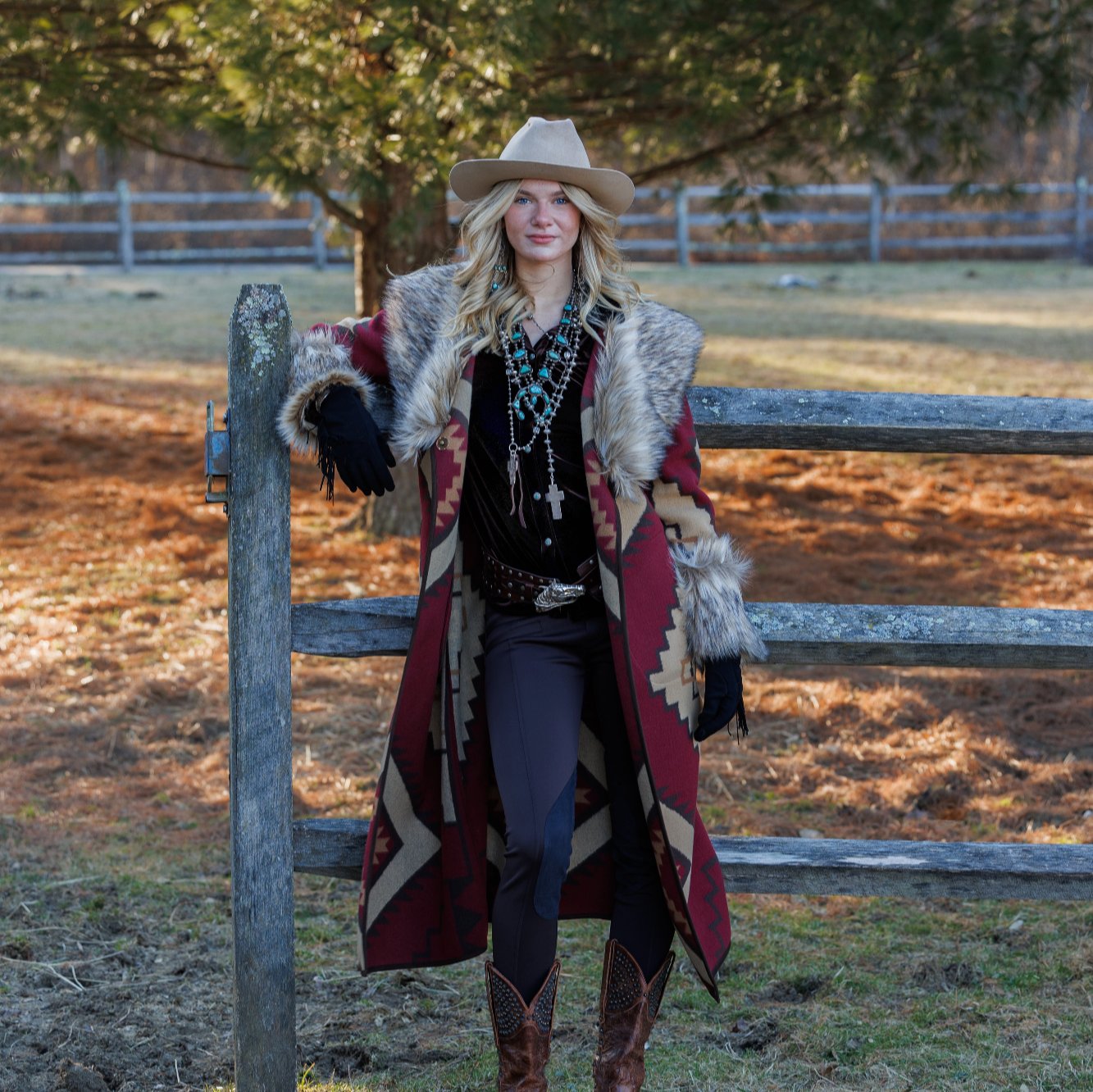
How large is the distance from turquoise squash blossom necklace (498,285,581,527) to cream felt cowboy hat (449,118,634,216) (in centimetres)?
31

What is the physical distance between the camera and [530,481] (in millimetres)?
2969

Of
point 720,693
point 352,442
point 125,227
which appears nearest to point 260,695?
point 352,442

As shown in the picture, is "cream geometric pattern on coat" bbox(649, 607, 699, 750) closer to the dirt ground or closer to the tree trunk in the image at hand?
the dirt ground

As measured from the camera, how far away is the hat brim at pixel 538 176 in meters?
2.97

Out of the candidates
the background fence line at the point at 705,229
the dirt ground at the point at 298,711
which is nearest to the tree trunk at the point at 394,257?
the dirt ground at the point at 298,711

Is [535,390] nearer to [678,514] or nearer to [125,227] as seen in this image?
[678,514]

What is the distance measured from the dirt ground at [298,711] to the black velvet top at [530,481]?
1.34 m

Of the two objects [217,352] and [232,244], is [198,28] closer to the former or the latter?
[217,352]

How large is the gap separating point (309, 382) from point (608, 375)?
24.4 inches

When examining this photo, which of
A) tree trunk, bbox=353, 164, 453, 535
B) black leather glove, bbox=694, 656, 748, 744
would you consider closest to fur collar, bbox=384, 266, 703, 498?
black leather glove, bbox=694, 656, 748, 744

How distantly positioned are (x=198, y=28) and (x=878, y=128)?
307 cm

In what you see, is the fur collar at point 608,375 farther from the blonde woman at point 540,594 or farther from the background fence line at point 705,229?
the background fence line at point 705,229

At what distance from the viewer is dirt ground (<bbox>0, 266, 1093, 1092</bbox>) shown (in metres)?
3.77

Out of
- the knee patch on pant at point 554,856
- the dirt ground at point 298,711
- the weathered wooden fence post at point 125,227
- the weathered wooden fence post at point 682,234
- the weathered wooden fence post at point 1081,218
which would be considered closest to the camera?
the knee patch on pant at point 554,856
